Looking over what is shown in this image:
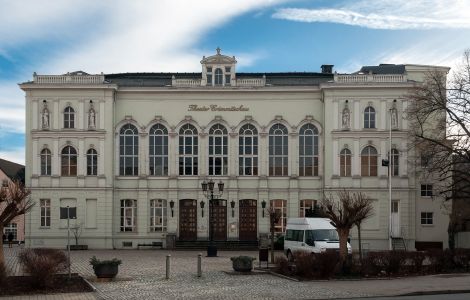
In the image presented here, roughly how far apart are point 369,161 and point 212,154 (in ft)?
43.6

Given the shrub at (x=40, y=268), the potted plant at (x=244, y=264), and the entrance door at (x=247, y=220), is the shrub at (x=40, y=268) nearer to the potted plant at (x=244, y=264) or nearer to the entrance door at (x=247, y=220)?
the potted plant at (x=244, y=264)

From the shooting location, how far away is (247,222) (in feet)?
205

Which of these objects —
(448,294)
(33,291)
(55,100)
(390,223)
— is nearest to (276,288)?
(448,294)

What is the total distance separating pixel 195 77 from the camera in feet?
216

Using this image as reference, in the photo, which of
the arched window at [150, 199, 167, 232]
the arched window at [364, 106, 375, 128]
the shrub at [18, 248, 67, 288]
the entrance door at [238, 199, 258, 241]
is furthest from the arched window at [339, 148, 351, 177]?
the shrub at [18, 248, 67, 288]

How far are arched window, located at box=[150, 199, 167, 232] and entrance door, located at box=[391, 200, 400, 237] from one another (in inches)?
755

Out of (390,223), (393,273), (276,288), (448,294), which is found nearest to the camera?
(448,294)

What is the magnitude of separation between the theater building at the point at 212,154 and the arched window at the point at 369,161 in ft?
0.28

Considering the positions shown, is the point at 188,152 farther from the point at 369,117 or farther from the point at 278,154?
the point at 369,117

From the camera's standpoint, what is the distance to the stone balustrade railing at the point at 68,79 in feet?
204

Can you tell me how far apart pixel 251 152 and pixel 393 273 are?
33.7 m

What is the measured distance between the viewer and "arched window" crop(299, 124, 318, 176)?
206 ft

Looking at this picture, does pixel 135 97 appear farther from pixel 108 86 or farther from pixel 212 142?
pixel 212 142

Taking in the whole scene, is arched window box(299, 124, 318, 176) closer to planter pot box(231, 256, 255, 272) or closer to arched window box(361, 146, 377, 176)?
arched window box(361, 146, 377, 176)
